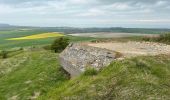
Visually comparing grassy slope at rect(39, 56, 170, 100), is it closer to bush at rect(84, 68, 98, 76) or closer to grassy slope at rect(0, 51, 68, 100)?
bush at rect(84, 68, 98, 76)

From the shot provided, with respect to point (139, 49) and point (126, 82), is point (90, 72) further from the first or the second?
point (139, 49)

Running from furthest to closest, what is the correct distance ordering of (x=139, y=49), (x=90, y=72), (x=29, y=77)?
(x=29, y=77) < (x=139, y=49) < (x=90, y=72)

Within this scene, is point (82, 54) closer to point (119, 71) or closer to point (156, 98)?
point (119, 71)

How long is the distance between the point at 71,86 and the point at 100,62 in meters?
4.06

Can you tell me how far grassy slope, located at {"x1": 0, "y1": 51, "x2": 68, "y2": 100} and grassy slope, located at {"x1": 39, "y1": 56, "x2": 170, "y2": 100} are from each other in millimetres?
11300

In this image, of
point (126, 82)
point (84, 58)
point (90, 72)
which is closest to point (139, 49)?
point (84, 58)

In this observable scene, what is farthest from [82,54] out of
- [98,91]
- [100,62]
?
[98,91]

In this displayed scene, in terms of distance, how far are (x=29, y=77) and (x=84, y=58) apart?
34.1 ft

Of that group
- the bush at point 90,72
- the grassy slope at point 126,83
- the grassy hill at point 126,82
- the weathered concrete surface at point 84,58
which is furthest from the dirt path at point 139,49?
the bush at point 90,72

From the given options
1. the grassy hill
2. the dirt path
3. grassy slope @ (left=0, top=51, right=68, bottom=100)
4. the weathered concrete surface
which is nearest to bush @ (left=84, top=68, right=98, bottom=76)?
the grassy hill

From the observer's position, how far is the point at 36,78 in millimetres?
33781

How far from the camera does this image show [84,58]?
2581cm

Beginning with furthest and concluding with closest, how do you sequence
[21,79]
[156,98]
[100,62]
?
[21,79]
[100,62]
[156,98]

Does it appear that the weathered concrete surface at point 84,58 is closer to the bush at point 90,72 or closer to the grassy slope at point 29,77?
the bush at point 90,72
